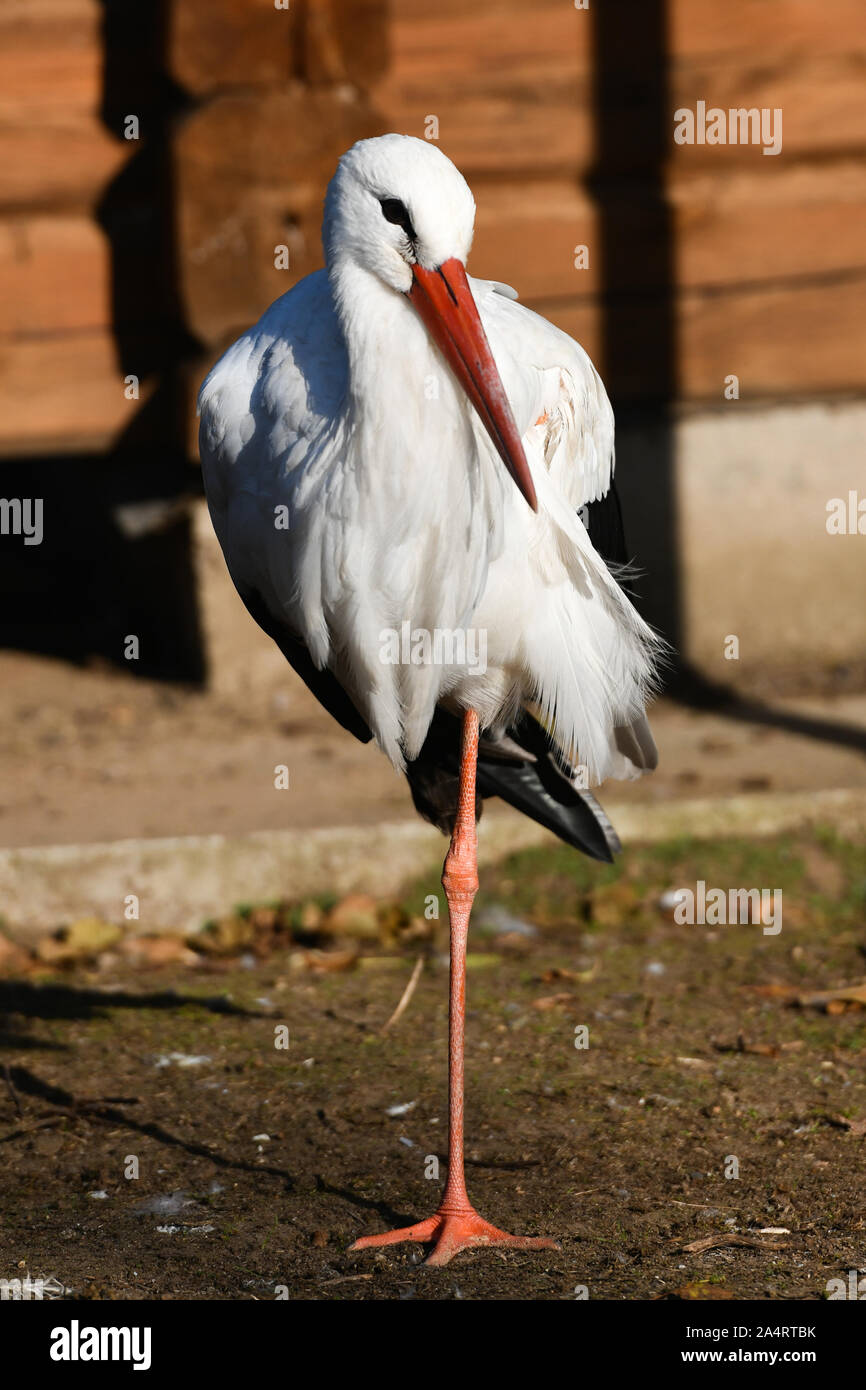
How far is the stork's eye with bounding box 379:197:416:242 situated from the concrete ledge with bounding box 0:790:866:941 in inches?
100.0

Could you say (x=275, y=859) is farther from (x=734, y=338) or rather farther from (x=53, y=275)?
(x=734, y=338)

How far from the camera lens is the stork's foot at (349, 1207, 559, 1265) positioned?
10.4ft

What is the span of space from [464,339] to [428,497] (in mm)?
330

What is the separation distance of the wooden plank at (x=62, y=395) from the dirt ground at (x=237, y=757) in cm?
99

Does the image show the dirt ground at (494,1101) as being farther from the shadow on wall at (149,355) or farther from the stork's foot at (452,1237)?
the shadow on wall at (149,355)

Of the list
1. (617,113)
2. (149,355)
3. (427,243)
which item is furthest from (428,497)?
(617,113)

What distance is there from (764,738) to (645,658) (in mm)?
2484

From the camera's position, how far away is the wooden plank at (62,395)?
262 inches

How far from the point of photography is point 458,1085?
11.2 ft

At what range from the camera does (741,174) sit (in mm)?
6758

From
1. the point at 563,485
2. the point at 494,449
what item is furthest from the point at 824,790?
the point at 494,449

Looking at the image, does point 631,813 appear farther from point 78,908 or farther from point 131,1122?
point 131,1122

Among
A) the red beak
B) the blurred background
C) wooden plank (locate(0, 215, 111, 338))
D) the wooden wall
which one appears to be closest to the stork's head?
the red beak

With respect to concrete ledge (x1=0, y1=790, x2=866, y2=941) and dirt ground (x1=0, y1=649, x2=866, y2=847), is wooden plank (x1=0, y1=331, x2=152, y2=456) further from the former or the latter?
concrete ledge (x1=0, y1=790, x2=866, y2=941)
